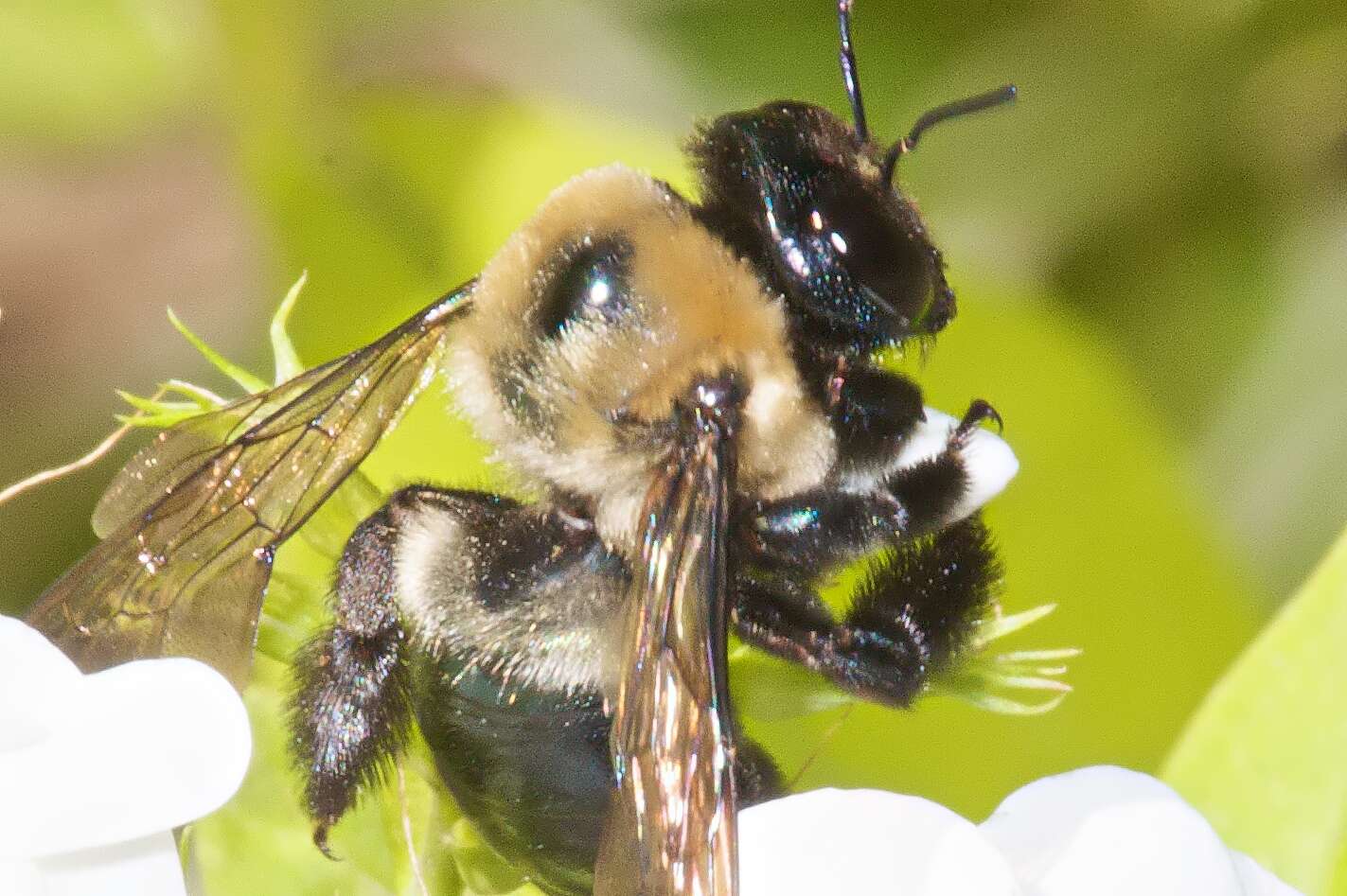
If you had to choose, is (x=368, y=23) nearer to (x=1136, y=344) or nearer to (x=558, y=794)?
(x=1136, y=344)

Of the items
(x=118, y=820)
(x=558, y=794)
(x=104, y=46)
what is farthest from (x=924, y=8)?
(x=118, y=820)

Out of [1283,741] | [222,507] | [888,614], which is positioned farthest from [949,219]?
[222,507]

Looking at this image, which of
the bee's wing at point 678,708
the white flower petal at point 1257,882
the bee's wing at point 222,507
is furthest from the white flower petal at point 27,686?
the white flower petal at point 1257,882

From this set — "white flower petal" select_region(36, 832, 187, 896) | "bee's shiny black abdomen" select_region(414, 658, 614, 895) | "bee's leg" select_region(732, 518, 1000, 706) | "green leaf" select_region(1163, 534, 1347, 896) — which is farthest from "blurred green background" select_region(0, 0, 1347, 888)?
"white flower petal" select_region(36, 832, 187, 896)

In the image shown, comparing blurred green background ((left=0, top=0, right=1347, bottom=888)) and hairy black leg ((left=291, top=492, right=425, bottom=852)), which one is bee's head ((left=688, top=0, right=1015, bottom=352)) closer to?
hairy black leg ((left=291, top=492, right=425, bottom=852))

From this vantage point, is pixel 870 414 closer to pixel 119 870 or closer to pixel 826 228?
pixel 826 228

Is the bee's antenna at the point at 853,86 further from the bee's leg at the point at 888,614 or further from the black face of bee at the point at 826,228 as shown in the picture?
the bee's leg at the point at 888,614

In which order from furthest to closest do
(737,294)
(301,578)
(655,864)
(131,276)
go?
(131,276)
(301,578)
(737,294)
(655,864)
